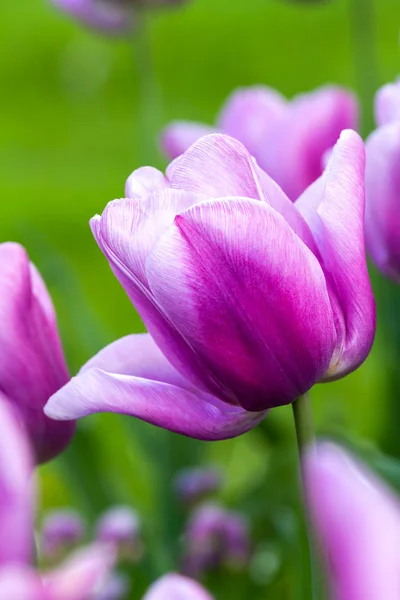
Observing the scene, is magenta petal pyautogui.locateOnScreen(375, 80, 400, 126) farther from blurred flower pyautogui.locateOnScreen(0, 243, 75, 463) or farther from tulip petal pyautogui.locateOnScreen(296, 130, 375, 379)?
blurred flower pyautogui.locateOnScreen(0, 243, 75, 463)

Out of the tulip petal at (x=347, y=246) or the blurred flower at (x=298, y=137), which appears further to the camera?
the blurred flower at (x=298, y=137)

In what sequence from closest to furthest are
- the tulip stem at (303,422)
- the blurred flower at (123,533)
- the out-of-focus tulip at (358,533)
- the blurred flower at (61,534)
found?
the out-of-focus tulip at (358,533) → the tulip stem at (303,422) → the blurred flower at (123,533) → the blurred flower at (61,534)

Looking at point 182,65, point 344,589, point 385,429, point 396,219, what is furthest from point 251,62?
point 344,589

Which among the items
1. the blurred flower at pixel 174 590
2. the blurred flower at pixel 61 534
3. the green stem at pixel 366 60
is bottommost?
the blurred flower at pixel 61 534

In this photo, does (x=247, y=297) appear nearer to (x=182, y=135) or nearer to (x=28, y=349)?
(x=28, y=349)

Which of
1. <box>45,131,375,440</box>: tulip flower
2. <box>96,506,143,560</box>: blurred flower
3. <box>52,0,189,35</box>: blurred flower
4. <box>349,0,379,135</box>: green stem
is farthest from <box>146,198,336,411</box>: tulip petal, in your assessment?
<box>52,0,189,35</box>: blurred flower

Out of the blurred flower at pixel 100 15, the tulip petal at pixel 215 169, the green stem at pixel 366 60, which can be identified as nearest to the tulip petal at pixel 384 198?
the tulip petal at pixel 215 169

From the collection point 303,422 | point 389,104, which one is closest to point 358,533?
point 303,422

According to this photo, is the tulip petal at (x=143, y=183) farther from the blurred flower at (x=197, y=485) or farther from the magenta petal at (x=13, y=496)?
the blurred flower at (x=197, y=485)
